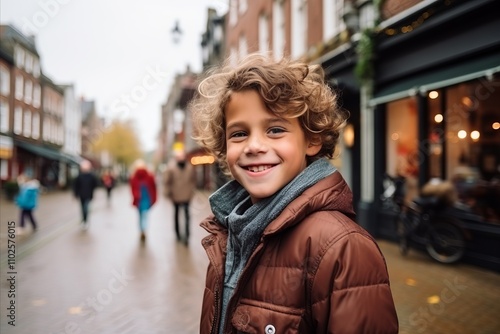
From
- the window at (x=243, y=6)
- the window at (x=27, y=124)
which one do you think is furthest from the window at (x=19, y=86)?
the window at (x=243, y=6)

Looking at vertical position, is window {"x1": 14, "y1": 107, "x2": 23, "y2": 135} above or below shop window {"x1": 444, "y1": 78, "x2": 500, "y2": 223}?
above

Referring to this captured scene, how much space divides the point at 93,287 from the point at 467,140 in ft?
20.1

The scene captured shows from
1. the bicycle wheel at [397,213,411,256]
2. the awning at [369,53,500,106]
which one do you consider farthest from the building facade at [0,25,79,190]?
the bicycle wheel at [397,213,411,256]

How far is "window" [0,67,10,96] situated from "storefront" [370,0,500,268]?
27.1 m

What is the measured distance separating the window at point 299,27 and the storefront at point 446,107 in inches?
183

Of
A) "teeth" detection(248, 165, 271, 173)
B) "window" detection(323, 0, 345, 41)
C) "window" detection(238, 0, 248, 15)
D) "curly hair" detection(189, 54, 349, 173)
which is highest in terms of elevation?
"window" detection(238, 0, 248, 15)

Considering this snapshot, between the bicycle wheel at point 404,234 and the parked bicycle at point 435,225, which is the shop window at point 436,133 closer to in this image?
the parked bicycle at point 435,225

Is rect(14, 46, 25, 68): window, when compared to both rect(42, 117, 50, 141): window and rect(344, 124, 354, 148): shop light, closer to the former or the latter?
rect(42, 117, 50, 141): window

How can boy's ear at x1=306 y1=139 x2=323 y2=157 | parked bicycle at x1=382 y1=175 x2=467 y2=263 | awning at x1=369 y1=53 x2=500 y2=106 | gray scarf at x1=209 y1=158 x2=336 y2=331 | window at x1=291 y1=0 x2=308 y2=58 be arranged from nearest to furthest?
gray scarf at x1=209 y1=158 x2=336 y2=331
boy's ear at x1=306 y1=139 x2=323 y2=157
awning at x1=369 y1=53 x2=500 y2=106
parked bicycle at x1=382 y1=175 x2=467 y2=263
window at x1=291 y1=0 x2=308 y2=58

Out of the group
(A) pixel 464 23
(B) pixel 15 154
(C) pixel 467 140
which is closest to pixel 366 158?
(C) pixel 467 140

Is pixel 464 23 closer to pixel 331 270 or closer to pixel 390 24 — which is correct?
pixel 390 24

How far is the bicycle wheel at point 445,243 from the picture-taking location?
6.10 m

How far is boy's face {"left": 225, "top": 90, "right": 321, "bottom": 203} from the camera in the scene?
1.31 m

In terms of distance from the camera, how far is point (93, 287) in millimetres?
5211
